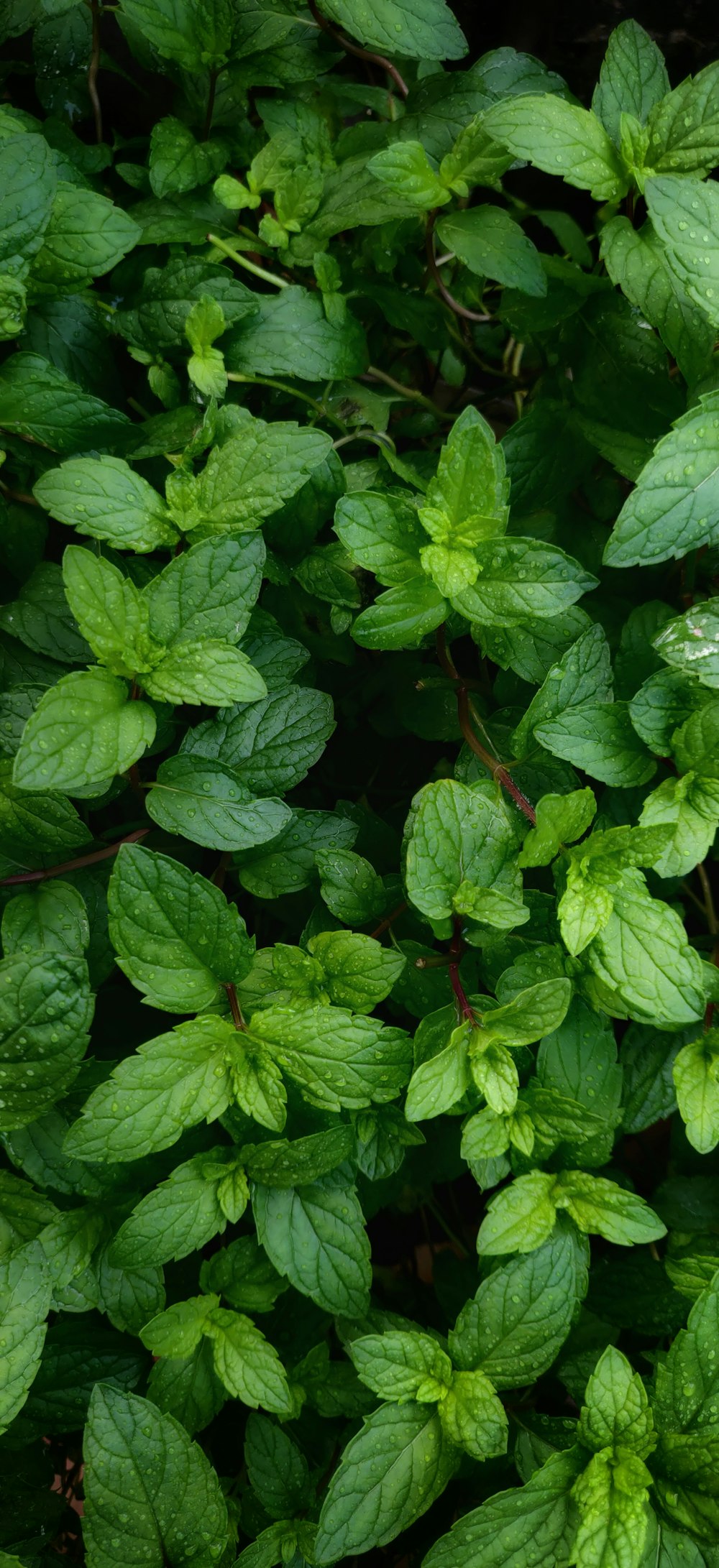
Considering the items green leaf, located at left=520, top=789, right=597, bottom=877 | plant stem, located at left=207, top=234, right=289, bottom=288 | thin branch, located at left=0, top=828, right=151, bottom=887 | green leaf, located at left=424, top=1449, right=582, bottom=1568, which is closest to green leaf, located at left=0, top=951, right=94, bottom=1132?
thin branch, located at left=0, top=828, right=151, bottom=887

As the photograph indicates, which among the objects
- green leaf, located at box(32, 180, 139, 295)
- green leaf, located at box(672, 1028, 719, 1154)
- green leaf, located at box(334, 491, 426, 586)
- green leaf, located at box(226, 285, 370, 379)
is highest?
green leaf, located at box(32, 180, 139, 295)

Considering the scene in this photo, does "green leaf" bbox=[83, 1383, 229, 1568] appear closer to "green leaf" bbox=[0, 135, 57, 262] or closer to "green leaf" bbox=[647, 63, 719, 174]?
"green leaf" bbox=[0, 135, 57, 262]

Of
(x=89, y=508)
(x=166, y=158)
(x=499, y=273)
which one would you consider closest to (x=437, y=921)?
(x=89, y=508)

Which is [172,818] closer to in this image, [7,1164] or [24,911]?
[24,911]

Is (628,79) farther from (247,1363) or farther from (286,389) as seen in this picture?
(247,1363)

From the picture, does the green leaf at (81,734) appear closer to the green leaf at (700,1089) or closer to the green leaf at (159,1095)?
the green leaf at (159,1095)

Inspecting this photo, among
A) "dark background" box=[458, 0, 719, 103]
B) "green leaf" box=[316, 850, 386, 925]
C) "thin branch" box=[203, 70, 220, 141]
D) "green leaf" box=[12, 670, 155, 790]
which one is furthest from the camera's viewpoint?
"dark background" box=[458, 0, 719, 103]

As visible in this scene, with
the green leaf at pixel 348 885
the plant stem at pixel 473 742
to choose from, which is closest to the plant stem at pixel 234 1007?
the green leaf at pixel 348 885
